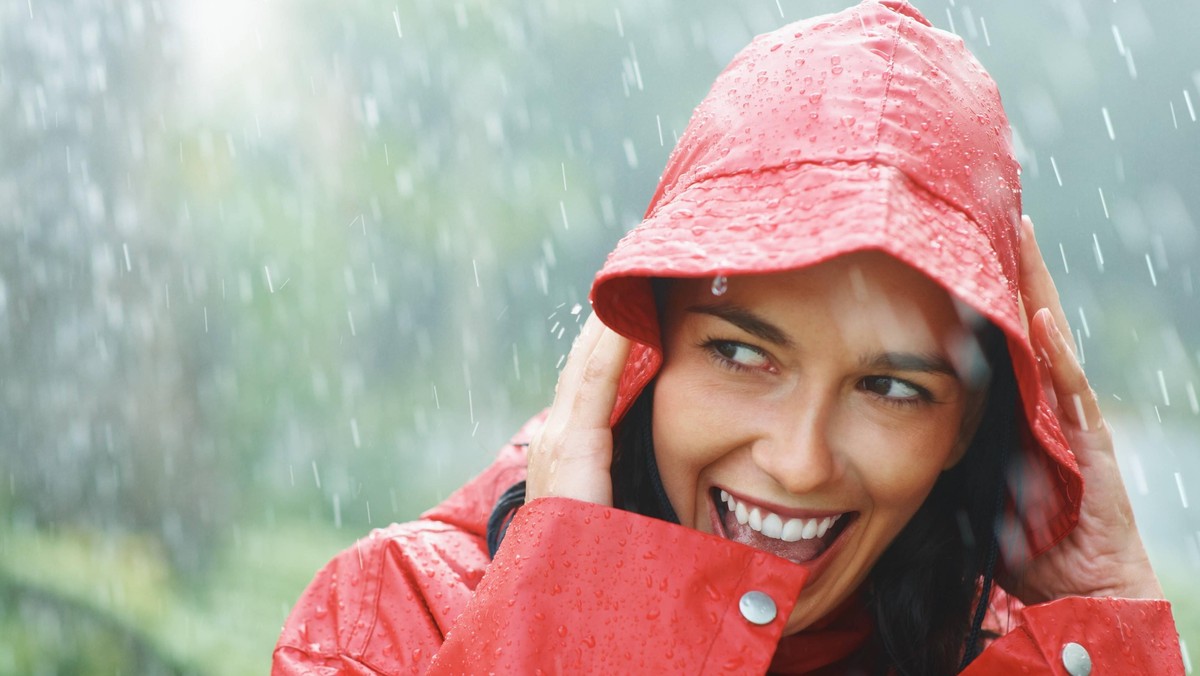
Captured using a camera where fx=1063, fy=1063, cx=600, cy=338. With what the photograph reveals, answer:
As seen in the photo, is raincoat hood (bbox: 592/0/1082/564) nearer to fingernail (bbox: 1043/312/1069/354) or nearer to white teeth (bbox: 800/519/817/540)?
fingernail (bbox: 1043/312/1069/354)

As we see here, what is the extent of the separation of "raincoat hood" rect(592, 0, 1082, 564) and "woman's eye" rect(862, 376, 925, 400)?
196 mm

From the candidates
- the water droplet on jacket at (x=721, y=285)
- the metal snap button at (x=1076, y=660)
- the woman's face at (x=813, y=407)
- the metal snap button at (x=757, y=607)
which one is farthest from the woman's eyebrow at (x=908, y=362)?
the metal snap button at (x=1076, y=660)

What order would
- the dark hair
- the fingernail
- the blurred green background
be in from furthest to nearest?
the blurred green background, the dark hair, the fingernail

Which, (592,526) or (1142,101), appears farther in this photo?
(1142,101)

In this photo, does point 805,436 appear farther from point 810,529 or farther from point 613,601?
point 613,601

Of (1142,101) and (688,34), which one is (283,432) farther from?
(1142,101)

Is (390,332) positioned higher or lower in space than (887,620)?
lower

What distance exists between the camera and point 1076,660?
6.04ft

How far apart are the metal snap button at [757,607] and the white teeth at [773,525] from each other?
0.19 meters

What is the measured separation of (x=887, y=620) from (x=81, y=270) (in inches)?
296

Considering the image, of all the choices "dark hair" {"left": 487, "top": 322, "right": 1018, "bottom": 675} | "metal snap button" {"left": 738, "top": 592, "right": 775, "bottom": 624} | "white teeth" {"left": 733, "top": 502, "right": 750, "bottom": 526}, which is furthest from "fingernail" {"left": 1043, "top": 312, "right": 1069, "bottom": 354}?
"metal snap button" {"left": 738, "top": 592, "right": 775, "bottom": 624}

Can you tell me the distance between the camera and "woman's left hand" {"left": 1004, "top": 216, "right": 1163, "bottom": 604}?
2076 mm

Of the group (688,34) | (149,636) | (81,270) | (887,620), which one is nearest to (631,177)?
(688,34)

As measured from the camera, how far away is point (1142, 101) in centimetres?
988
